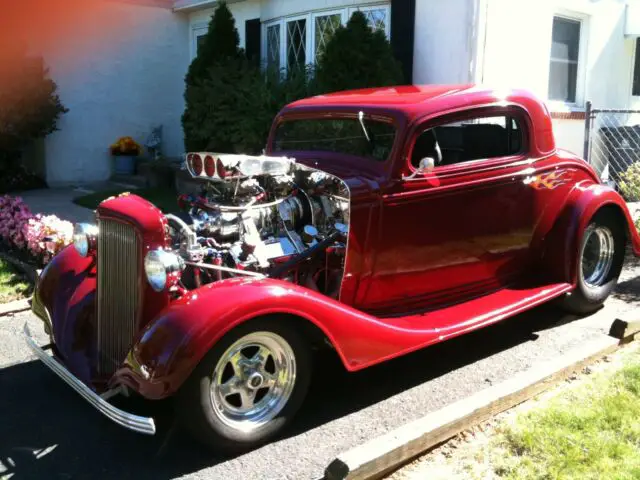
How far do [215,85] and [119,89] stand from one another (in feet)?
10.7

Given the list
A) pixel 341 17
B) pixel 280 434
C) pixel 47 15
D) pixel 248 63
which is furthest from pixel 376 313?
pixel 47 15

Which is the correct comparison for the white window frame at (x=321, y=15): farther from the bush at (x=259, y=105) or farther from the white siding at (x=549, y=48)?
the white siding at (x=549, y=48)

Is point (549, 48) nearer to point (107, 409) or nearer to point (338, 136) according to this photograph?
point (338, 136)

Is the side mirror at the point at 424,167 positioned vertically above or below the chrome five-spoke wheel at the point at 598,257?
above

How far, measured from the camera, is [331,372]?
159 inches

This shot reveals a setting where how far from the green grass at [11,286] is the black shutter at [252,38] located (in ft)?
19.8

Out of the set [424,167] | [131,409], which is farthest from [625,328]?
[131,409]

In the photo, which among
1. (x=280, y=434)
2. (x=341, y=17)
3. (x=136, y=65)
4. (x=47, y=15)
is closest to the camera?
(x=280, y=434)

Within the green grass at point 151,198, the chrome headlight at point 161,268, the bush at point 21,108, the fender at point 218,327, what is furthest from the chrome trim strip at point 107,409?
the bush at point 21,108

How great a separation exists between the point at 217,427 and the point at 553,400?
5.99ft

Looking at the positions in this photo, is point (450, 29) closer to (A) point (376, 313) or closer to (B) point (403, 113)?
(B) point (403, 113)

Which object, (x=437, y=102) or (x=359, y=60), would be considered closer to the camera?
(x=437, y=102)

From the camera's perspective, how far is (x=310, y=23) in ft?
31.8

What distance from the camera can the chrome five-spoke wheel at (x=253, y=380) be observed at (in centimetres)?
305
